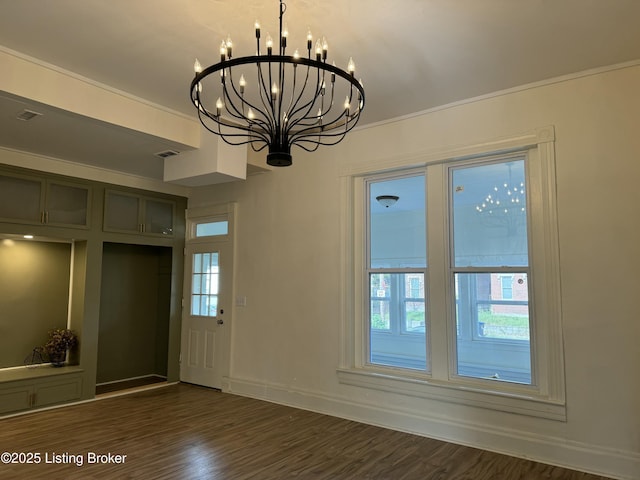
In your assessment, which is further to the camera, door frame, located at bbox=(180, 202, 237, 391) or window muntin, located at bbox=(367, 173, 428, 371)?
door frame, located at bbox=(180, 202, 237, 391)

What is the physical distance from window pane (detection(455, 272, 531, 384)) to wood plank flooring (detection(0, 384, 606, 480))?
68 cm

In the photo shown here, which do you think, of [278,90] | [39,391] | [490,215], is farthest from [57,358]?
[490,215]

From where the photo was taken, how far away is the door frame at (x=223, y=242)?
18.6ft

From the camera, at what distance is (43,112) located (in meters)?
3.69

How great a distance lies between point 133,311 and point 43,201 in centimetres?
203

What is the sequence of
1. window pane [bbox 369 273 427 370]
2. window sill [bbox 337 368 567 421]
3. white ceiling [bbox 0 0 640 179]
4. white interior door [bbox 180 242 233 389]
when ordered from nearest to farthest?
1. white ceiling [bbox 0 0 640 179]
2. window sill [bbox 337 368 567 421]
3. window pane [bbox 369 273 427 370]
4. white interior door [bbox 180 242 233 389]

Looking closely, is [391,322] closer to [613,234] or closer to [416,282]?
[416,282]

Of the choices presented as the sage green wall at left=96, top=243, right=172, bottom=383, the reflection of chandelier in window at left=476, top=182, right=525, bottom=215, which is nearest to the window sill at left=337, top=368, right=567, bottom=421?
the reflection of chandelier in window at left=476, top=182, right=525, bottom=215

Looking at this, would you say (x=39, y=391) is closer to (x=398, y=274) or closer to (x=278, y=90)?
(x=398, y=274)

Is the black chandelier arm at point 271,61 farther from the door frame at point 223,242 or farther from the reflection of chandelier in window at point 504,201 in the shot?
the door frame at point 223,242

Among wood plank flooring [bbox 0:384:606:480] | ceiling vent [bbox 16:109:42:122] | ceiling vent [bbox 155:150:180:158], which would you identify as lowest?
wood plank flooring [bbox 0:384:606:480]

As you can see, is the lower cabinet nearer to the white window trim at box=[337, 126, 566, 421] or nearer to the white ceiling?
the white ceiling

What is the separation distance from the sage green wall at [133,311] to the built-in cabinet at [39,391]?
90cm

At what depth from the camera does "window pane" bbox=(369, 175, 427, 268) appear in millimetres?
4367
